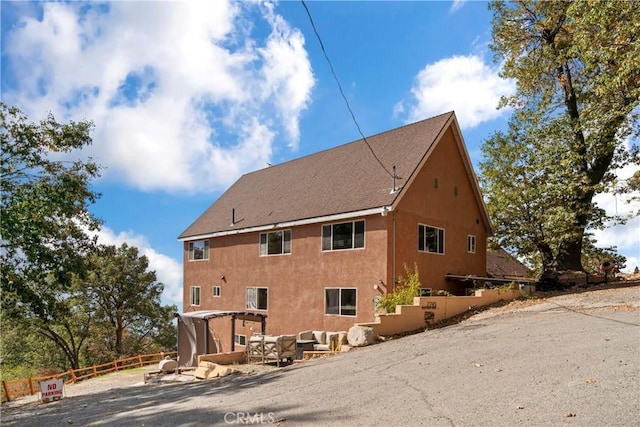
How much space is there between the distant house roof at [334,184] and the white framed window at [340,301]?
9.51 feet

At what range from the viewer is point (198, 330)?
20250 mm

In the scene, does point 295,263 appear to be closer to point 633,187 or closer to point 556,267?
point 556,267

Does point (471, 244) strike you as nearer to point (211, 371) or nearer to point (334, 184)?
point (334, 184)

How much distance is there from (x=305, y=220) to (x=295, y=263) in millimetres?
2009

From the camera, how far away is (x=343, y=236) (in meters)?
18.1

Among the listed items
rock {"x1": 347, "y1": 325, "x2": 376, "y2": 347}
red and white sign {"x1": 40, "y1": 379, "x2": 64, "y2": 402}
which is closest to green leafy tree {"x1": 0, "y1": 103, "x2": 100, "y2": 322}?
red and white sign {"x1": 40, "y1": 379, "x2": 64, "y2": 402}

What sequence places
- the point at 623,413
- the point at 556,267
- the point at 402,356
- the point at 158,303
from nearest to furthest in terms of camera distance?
the point at 623,413 < the point at 402,356 < the point at 556,267 < the point at 158,303

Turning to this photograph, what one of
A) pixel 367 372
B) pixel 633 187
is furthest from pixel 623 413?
pixel 633 187

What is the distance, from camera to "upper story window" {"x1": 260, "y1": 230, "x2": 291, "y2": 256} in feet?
67.4

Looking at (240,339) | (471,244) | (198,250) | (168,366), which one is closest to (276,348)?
(168,366)

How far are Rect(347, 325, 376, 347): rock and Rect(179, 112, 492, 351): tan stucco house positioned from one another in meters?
2.85

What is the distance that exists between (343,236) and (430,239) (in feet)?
12.0

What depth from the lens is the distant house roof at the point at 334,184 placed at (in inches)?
707

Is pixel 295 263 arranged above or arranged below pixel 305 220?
below
